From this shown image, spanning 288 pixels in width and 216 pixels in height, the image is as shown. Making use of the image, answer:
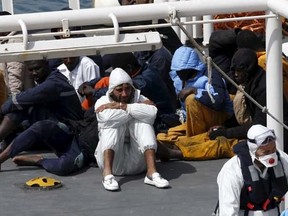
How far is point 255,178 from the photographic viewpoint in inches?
296

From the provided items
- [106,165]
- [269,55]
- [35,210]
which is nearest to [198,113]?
[106,165]

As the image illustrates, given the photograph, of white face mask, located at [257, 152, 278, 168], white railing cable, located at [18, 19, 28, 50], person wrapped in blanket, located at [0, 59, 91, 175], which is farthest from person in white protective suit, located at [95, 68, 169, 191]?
white railing cable, located at [18, 19, 28, 50]

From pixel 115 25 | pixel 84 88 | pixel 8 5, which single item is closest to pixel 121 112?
pixel 84 88

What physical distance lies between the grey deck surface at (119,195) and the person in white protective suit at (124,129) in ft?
0.43

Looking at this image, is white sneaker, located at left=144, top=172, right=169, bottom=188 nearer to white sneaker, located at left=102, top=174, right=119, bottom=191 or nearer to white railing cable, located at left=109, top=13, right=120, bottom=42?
white sneaker, located at left=102, top=174, right=119, bottom=191

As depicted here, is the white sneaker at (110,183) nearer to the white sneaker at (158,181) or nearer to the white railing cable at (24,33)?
the white sneaker at (158,181)

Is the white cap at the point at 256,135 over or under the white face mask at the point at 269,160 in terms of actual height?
over

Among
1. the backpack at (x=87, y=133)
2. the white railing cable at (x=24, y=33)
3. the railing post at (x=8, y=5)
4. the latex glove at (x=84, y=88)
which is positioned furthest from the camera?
the railing post at (x=8, y=5)

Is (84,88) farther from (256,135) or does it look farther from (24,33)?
(24,33)

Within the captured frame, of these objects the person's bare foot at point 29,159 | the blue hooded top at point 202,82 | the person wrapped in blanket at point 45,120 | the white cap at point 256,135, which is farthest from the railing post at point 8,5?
the white cap at point 256,135

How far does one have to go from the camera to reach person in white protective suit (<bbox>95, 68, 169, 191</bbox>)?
9.09m

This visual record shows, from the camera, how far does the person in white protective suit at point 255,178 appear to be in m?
7.39

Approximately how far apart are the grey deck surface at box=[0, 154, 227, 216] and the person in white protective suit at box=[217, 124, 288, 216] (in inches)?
40.6

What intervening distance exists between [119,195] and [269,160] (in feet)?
6.12
